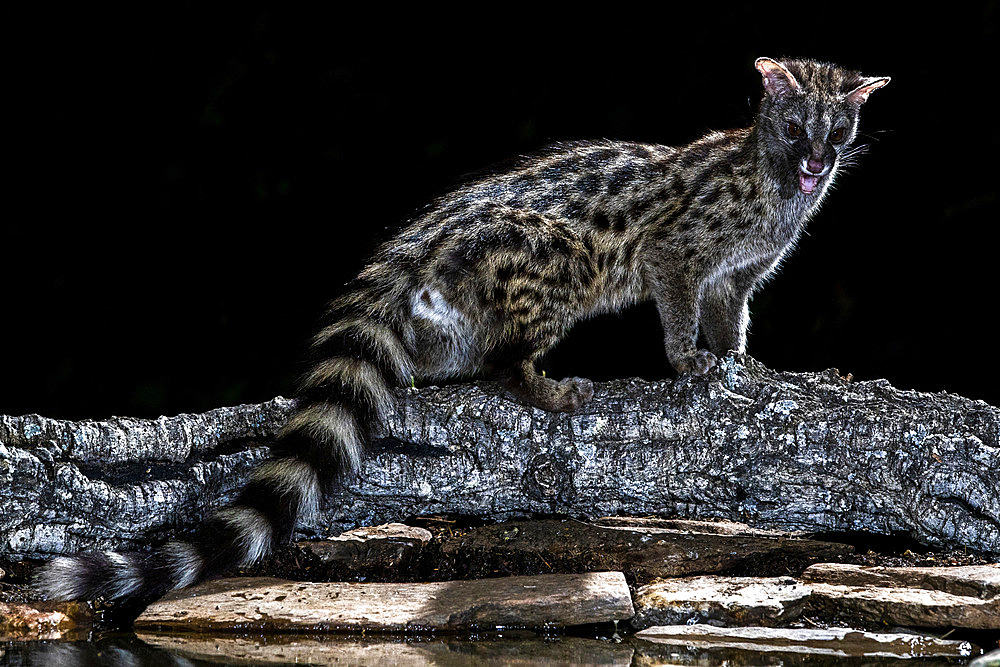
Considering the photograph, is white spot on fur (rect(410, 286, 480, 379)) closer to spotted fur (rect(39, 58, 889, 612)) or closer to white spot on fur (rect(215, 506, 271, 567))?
Answer: spotted fur (rect(39, 58, 889, 612))

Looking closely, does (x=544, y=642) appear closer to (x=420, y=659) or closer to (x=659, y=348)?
(x=420, y=659)

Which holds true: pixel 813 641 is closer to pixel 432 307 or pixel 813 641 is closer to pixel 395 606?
pixel 395 606

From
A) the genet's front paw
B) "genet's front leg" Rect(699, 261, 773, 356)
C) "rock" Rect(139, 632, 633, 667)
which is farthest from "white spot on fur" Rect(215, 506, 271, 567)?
"genet's front leg" Rect(699, 261, 773, 356)

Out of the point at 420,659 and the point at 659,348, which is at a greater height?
the point at 659,348

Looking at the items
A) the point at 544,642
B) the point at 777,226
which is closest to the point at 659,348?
the point at 777,226

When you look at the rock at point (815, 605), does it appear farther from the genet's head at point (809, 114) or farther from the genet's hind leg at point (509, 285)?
the genet's head at point (809, 114)

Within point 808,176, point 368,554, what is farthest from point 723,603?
point 808,176
